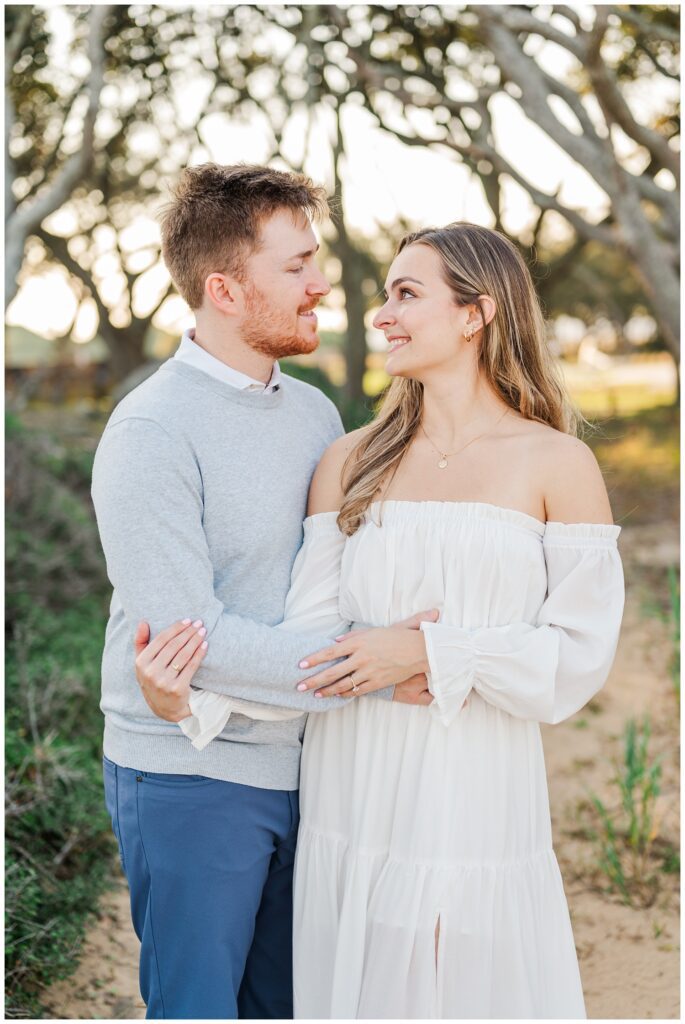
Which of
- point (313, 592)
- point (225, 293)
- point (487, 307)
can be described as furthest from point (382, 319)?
point (313, 592)

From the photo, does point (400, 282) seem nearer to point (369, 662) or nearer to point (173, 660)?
point (369, 662)

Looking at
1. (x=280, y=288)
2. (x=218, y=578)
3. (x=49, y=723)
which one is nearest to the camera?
(x=218, y=578)

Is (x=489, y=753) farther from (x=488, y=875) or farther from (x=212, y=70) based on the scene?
(x=212, y=70)

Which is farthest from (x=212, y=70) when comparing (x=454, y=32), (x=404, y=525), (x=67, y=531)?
(x=404, y=525)

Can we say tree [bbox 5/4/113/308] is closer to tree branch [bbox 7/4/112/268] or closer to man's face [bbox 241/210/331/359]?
tree branch [bbox 7/4/112/268]

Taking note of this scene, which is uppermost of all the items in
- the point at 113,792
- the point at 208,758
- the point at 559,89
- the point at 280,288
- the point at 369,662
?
the point at 559,89

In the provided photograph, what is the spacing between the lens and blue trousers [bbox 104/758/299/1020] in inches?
95.0

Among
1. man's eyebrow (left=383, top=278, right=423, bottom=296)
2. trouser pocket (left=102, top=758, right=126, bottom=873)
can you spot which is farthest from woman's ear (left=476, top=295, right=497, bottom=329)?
trouser pocket (left=102, top=758, right=126, bottom=873)

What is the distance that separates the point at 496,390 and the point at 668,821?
3215 mm

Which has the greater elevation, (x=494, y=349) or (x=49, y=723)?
(x=494, y=349)

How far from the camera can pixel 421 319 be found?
2.57 metres

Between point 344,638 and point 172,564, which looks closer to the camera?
point 172,564

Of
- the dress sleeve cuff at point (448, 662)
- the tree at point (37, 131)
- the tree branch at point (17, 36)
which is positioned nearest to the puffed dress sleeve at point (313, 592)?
the dress sleeve cuff at point (448, 662)

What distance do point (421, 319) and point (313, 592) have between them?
0.73 metres
